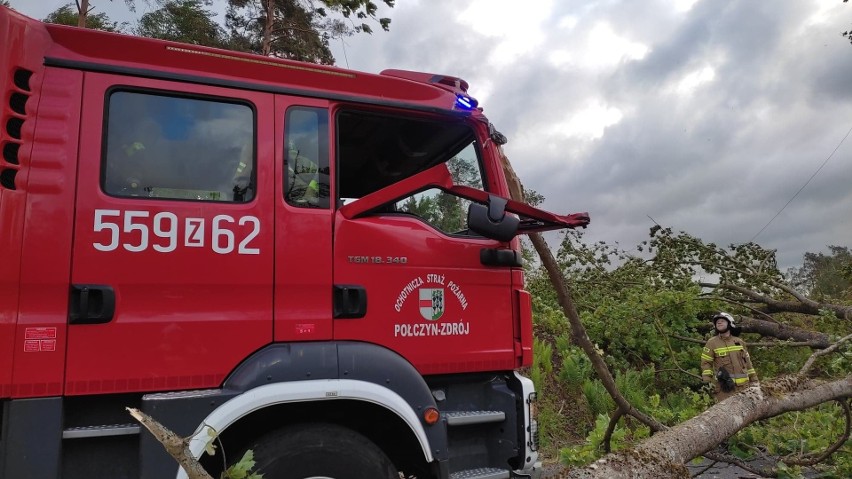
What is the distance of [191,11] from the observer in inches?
665

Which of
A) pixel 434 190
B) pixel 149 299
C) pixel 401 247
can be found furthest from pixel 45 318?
pixel 434 190

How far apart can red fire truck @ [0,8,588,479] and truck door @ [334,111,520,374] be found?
1 cm

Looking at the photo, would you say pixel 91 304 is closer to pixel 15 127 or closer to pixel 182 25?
pixel 15 127

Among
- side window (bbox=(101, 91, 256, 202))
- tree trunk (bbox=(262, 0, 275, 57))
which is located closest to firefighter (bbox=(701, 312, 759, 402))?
side window (bbox=(101, 91, 256, 202))

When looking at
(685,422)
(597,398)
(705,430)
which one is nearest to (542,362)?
(597,398)

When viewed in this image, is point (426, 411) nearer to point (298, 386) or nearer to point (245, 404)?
point (298, 386)

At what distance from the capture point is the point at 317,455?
8.60ft

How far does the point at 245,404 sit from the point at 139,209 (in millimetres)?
1008

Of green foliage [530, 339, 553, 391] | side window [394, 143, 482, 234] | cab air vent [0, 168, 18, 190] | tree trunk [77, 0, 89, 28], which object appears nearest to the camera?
cab air vent [0, 168, 18, 190]

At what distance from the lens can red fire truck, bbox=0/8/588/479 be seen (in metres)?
2.45

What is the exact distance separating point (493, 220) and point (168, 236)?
1.59 metres

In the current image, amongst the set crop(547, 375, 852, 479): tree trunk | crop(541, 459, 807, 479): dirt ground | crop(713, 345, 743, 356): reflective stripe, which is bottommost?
crop(541, 459, 807, 479): dirt ground

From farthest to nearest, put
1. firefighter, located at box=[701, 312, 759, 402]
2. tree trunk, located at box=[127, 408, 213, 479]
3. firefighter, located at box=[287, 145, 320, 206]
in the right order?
firefighter, located at box=[701, 312, 759, 402] → firefighter, located at box=[287, 145, 320, 206] → tree trunk, located at box=[127, 408, 213, 479]

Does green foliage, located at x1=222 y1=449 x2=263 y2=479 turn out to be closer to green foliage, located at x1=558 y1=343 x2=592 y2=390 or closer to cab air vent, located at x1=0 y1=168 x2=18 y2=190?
cab air vent, located at x1=0 y1=168 x2=18 y2=190
